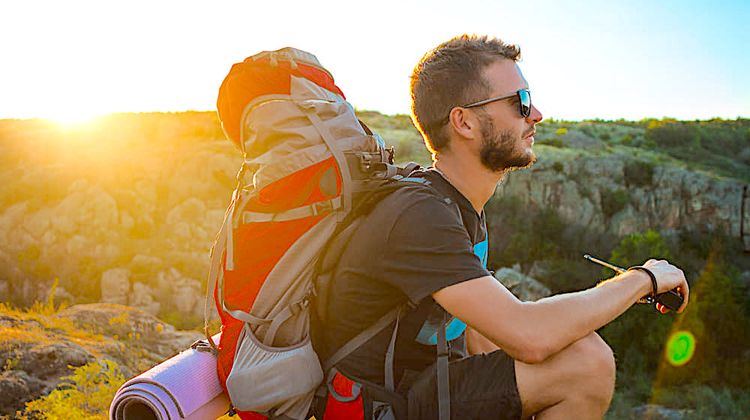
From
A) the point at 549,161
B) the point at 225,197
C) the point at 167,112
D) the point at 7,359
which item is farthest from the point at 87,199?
the point at 7,359

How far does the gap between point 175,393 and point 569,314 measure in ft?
4.44

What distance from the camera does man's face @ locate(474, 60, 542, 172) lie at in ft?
7.55

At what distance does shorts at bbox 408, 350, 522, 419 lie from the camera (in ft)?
6.49

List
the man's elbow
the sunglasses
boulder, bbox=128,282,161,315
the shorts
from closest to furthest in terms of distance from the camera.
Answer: the man's elbow
the shorts
the sunglasses
boulder, bbox=128,282,161,315

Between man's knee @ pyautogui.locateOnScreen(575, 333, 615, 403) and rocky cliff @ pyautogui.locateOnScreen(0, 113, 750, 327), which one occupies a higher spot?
man's knee @ pyautogui.locateOnScreen(575, 333, 615, 403)

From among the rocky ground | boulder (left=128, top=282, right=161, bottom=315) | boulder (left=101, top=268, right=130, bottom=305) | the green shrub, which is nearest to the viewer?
the green shrub

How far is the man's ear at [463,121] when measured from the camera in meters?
2.32

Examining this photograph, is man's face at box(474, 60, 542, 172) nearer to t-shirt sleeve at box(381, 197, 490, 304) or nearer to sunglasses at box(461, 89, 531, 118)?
sunglasses at box(461, 89, 531, 118)

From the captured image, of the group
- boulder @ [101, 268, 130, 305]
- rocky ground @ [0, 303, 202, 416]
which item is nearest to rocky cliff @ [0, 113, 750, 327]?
boulder @ [101, 268, 130, 305]

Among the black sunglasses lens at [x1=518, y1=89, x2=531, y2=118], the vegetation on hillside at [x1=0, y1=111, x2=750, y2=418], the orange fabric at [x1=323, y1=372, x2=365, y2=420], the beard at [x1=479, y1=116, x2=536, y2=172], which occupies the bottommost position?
the vegetation on hillside at [x1=0, y1=111, x2=750, y2=418]

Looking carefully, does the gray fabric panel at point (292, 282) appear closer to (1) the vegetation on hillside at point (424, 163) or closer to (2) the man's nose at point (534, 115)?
(2) the man's nose at point (534, 115)

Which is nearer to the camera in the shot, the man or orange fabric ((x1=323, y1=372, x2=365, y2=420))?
the man

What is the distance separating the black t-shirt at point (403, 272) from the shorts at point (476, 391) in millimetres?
127

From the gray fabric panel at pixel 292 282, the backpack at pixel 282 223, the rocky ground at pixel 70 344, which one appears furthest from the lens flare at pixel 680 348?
the gray fabric panel at pixel 292 282
